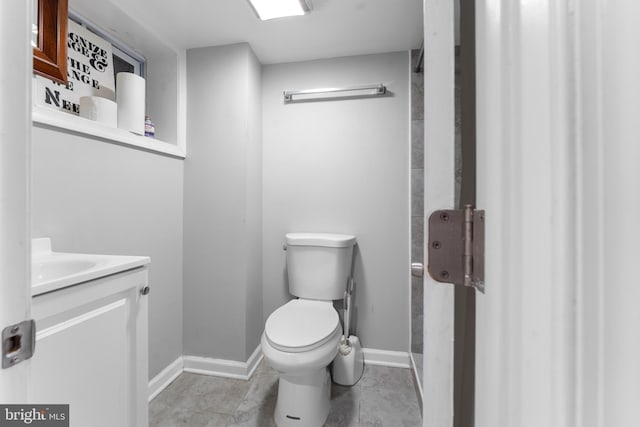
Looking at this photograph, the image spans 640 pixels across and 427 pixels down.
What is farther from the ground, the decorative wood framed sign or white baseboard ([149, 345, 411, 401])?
the decorative wood framed sign

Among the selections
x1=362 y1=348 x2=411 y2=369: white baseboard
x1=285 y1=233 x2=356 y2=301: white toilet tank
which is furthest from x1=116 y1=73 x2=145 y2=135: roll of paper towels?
x1=362 y1=348 x2=411 y2=369: white baseboard

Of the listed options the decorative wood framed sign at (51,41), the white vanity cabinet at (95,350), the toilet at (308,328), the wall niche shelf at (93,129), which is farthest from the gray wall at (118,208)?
the toilet at (308,328)

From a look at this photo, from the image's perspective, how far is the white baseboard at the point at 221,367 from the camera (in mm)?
1717

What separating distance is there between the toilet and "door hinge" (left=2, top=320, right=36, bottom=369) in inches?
35.8

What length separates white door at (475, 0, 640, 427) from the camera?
6.7 inches

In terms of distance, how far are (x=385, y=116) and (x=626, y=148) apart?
5.85 feet

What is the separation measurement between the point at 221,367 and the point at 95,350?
1.13 meters

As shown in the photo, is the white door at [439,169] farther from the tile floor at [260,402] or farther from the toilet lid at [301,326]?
the tile floor at [260,402]

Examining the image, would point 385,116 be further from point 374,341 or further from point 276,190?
point 374,341

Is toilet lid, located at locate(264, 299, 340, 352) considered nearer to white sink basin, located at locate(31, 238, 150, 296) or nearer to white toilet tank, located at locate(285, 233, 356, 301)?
white toilet tank, located at locate(285, 233, 356, 301)

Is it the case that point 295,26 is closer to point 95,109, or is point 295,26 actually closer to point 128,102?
point 128,102

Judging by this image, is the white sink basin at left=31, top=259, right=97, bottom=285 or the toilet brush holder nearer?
the white sink basin at left=31, top=259, right=97, bottom=285

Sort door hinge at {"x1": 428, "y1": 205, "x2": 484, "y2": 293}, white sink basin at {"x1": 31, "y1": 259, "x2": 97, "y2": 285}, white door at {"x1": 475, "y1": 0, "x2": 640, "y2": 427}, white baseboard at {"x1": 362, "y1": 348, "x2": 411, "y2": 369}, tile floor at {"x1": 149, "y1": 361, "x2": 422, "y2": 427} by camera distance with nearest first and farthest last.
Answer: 1. white door at {"x1": 475, "y1": 0, "x2": 640, "y2": 427}
2. door hinge at {"x1": 428, "y1": 205, "x2": 484, "y2": 293}
3. white sink basin at {"x1": 31, "y1": 259, "x2": 97, "y2": 285}
4. tile floor at {"x1": 149, "y1": 361, "x2": 422, "y2": 427}
5. white baseboard at {"x1": 362, "y1": 348, "x2": 411, "y2": 369}
